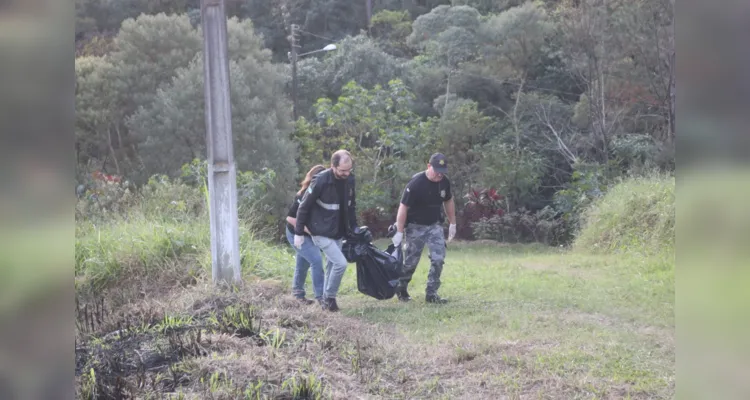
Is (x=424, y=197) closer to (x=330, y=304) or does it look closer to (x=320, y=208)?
(x=320, y=208)

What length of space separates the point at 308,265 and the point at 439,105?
1671cm

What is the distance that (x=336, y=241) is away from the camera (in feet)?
24.4

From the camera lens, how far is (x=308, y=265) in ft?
25.8

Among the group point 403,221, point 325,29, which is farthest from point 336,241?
point 325,29

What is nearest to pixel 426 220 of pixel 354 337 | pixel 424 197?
pixel 424 197

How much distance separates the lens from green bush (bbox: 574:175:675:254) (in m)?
12.1

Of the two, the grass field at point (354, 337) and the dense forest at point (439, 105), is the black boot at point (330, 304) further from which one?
the dense forest at point (439, 105)

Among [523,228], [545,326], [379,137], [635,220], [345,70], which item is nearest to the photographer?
[545,326]

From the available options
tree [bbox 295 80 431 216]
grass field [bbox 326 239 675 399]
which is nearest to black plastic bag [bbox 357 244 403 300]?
grass field [bbox 326 239 675 399]

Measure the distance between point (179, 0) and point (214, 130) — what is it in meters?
23.7

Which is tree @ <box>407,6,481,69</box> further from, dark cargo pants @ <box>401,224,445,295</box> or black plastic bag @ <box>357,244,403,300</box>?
black plastic bag @ <box>357,244,403,300</box>

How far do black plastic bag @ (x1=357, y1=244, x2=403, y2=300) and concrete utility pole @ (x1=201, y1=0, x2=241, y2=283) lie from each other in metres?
1.32

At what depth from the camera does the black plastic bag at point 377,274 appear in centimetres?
772

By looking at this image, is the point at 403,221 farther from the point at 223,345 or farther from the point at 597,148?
the point at 597,148
